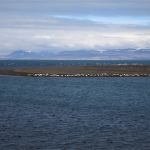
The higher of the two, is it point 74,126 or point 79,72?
point 79,72

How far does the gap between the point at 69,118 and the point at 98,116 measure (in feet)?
8.88

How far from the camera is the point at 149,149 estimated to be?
17.5 metres

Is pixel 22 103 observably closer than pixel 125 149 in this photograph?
No

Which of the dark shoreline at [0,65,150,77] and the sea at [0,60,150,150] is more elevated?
the dark shoreline at [0,65,150,77]

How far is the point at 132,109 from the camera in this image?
97.0ft

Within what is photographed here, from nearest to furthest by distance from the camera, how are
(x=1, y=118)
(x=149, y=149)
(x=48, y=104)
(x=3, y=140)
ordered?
(x=149, y=149), (x=3, y=140), (x=1, y=118), (x=48, y=104)

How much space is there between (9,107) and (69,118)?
7872 millimetres

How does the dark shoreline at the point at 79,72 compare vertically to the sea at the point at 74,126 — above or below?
above

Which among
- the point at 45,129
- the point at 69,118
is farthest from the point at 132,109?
the point at 45,129

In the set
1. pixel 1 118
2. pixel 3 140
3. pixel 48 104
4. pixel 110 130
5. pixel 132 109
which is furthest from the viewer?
pixel 48 104

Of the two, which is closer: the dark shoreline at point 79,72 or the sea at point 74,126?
the sea at point 74,126

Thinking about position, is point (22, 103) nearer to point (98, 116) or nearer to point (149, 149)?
point (98, 116)

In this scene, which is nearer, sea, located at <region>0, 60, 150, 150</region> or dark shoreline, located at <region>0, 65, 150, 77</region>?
sea, located at <region>0, 60, 150, 150</region>

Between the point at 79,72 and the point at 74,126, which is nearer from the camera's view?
the point at 74,126
